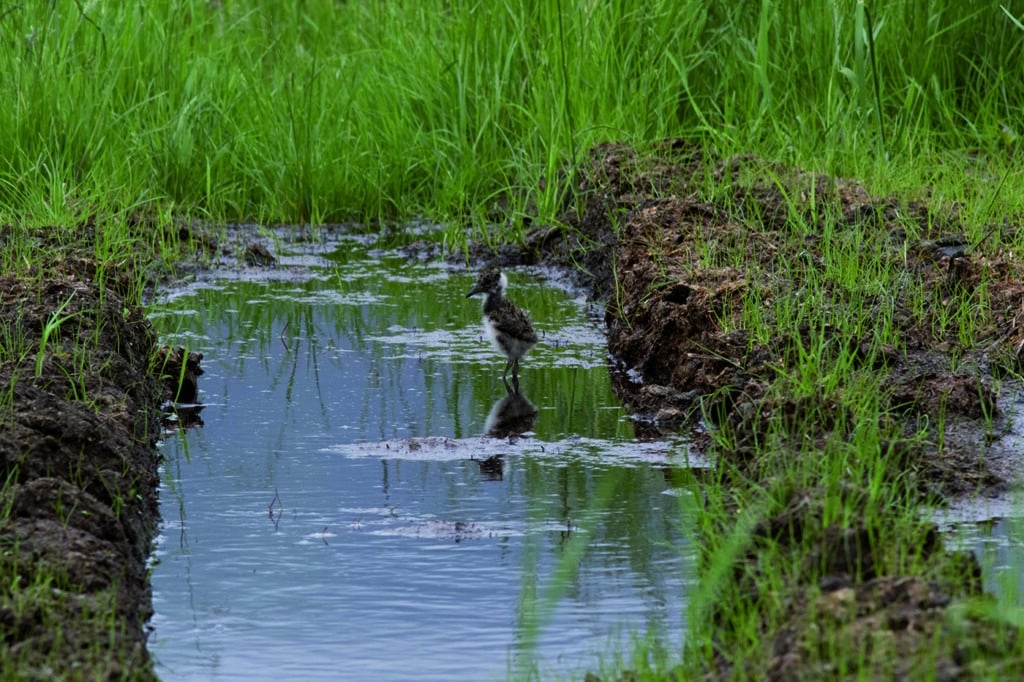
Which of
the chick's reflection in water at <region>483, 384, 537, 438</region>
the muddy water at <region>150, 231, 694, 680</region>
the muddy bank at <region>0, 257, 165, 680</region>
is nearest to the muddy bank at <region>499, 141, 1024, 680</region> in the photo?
the muddy water at <region>150, 231, 694, 680</region>

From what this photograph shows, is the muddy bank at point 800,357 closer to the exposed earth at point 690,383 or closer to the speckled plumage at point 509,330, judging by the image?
the exposed earth at point 690,383

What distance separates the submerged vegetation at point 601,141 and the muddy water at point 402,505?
534mm

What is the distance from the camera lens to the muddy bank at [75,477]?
422cm

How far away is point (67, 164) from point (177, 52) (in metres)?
1.68

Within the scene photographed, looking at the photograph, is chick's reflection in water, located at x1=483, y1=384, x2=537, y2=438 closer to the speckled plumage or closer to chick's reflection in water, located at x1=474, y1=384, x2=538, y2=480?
chick's reflection in water, located at x1=474, y1=384, x2=538, y2=480

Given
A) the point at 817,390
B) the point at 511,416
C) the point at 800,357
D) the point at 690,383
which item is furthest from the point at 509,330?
the point at 817,390

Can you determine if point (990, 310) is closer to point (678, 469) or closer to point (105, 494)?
point (678, 469)

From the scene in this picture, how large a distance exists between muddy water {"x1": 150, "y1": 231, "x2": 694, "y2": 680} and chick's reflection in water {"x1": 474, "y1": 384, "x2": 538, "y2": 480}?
0.01 metres

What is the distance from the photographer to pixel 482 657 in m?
4.58

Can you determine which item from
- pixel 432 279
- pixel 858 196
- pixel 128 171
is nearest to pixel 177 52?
pixel 128 171

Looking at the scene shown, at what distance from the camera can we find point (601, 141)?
10367 mm

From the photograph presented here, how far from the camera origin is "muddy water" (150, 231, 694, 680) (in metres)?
4.71

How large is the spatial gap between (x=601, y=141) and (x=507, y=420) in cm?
368

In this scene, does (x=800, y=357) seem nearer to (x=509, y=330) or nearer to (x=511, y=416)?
(x=511, y=416)
